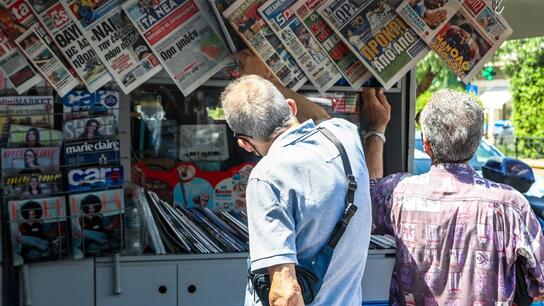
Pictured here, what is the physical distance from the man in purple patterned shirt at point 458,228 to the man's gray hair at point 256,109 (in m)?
0.51

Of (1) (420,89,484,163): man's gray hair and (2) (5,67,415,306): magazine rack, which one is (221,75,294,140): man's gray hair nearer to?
(1) (420,89,484,163): man's gray hair

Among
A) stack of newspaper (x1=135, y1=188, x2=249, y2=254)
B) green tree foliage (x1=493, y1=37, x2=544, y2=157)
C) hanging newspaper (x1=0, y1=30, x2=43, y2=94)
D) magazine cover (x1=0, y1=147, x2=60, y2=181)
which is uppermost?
green tree foliage (x1=493, y1=37, x2=544, y2=157)

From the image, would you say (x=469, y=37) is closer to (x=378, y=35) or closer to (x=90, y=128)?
(x=378, y=35)

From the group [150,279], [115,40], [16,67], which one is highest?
[115,40]

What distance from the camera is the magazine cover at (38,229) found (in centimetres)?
262

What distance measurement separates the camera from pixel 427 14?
9.09ft

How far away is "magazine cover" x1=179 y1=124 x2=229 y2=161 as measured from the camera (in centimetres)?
310

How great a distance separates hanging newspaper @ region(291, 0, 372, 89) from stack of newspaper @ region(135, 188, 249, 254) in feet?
2.81

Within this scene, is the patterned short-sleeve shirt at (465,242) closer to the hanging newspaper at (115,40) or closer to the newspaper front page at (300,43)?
the newspaper front page at (300,43)

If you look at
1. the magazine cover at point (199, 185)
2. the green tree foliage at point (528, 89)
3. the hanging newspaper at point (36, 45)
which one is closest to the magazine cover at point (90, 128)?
the hanging newspaper at point (36, 45)

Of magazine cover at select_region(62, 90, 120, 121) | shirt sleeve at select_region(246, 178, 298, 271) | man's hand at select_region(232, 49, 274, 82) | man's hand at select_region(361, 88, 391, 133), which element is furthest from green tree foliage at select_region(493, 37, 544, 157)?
shirt sleeve at select_region(246, 178, 298, 271)

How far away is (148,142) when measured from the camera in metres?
3.04

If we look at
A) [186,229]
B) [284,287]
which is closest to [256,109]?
[284,287]

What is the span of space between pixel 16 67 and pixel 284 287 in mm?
1451
